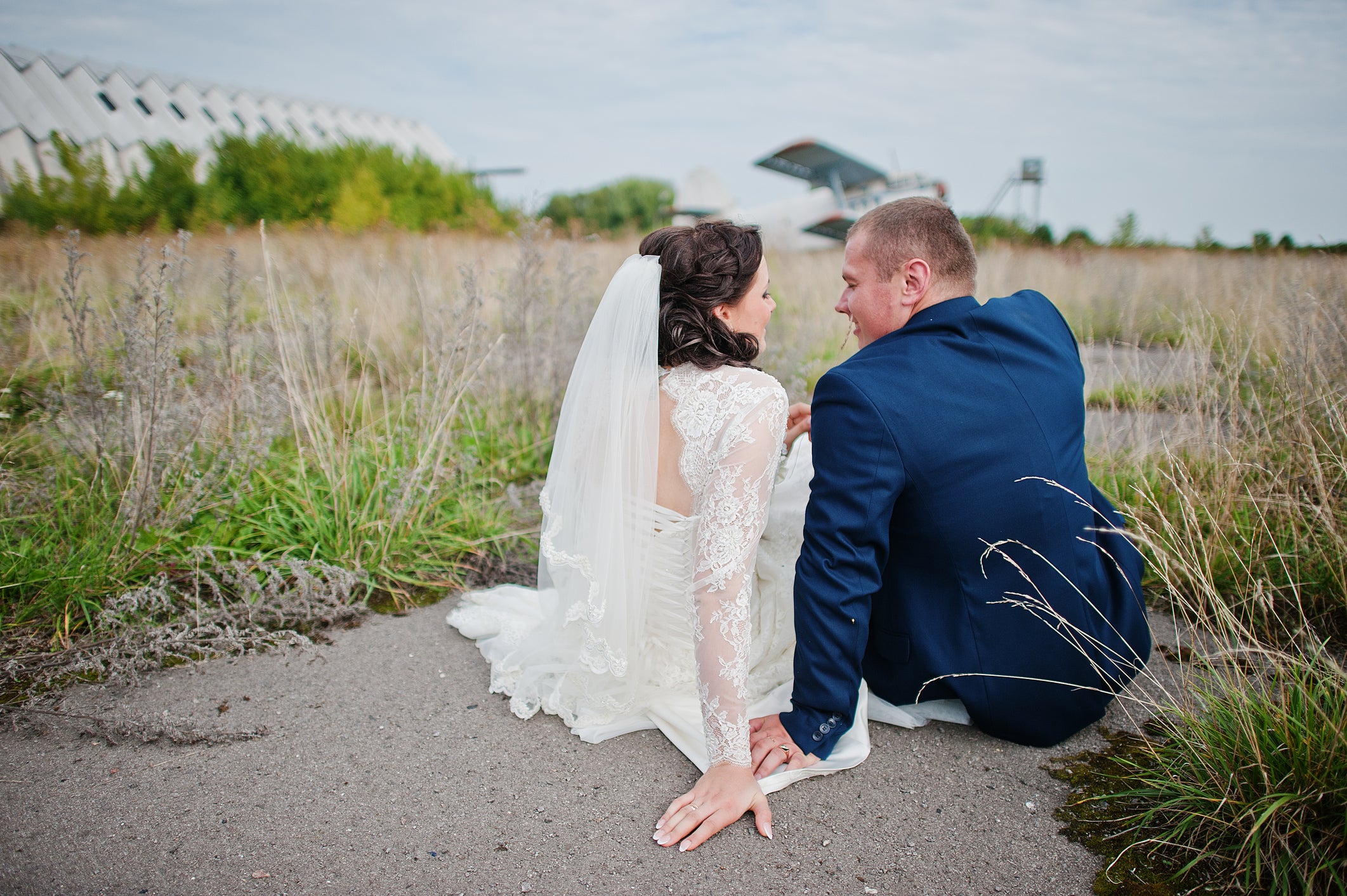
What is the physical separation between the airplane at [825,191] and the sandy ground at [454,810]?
1690 cm

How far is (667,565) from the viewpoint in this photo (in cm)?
233

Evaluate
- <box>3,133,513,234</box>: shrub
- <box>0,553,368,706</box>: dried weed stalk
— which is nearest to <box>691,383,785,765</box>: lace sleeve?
<box>0,553,368,706</box>: dried weed stalk

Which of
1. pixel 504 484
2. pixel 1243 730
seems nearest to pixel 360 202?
pixel 504 484

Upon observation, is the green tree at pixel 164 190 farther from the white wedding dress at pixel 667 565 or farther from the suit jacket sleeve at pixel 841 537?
the suit jacket sleeve at pixel 841 537

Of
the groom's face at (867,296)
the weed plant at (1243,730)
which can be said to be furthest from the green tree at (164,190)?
the weed plant at (1243,730)

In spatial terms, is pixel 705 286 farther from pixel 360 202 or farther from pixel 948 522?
pixel 360 202

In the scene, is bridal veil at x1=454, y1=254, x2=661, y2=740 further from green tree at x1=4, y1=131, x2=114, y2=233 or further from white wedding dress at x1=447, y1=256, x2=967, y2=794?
green tree at x1=4, y1=131, x2=114, y2=233

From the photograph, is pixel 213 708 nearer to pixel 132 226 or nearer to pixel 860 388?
pixel 860 388

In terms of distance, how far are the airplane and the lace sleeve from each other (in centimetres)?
1672

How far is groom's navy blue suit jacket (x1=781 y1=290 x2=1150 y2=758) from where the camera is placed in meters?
1.80

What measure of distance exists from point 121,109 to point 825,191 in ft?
78.7

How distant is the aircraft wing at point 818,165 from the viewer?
2180 centimetres

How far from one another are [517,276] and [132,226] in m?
15.8

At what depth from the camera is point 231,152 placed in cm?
1759
